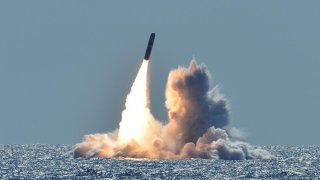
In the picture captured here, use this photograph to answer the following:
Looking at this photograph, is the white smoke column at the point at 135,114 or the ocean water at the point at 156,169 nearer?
the ocean water at the point at 156,169

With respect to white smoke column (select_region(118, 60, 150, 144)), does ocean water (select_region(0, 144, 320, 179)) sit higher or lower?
lower

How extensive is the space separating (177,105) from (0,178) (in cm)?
3530

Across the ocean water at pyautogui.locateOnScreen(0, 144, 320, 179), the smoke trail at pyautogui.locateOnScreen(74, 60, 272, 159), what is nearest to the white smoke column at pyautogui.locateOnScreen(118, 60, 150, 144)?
the smoke trail at pyautogui.locateOnScreen(74, 60, 272, 159)

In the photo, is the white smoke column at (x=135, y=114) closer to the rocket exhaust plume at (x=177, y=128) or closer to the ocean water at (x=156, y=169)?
the rocket exhaust plume at (x=177, y=128)

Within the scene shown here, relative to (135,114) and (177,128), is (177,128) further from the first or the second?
(135,114)

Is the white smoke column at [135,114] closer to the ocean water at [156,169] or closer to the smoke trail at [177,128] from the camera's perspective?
the smoke trail at [177,128]

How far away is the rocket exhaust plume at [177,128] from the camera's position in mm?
156500

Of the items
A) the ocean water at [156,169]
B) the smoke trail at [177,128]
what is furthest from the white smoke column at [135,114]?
the ocean water at [156,169]

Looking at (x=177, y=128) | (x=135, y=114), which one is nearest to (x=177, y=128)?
(x=177, y=128)

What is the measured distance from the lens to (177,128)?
525 ft

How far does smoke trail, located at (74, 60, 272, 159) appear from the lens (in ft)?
A: 513

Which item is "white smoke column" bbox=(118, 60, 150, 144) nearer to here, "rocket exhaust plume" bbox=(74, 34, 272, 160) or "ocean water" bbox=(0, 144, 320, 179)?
"rocket exhaust plume" bbox=(74, 34, 272, 160)

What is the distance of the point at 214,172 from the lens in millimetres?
150375

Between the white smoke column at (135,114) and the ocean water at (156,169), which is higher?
the white smoke column at (135,114)
